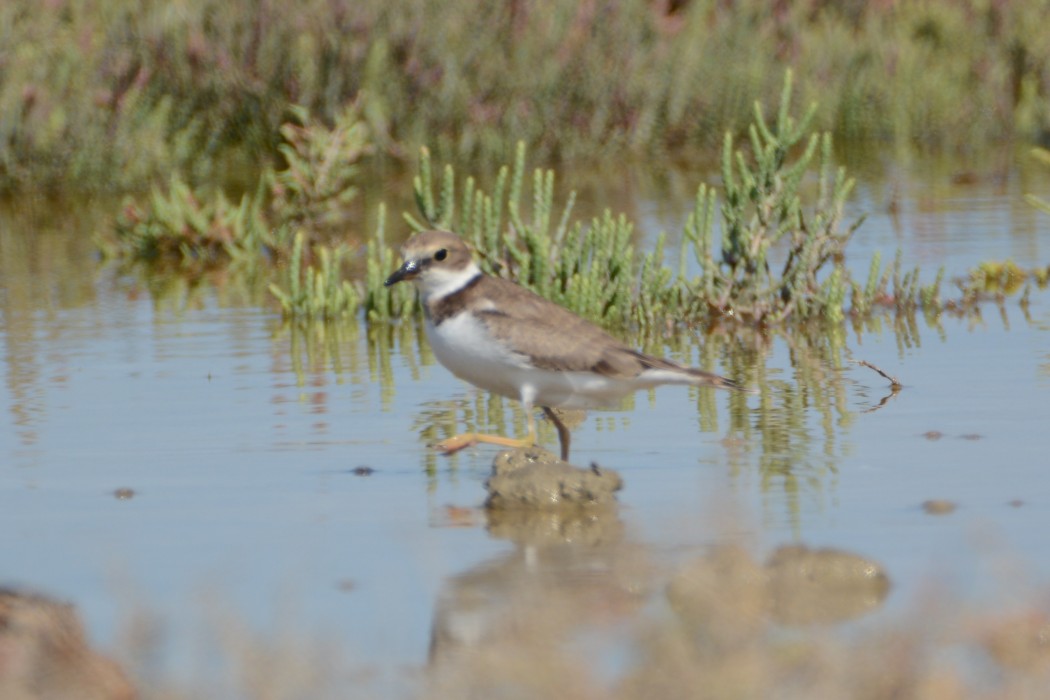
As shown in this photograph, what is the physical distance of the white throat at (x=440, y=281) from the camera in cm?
725

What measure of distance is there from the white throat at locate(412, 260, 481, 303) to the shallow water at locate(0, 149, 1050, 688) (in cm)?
62

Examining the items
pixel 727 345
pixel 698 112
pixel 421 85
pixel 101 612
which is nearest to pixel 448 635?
pixel 101 612

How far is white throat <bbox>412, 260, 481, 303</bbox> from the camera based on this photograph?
7.25 metres

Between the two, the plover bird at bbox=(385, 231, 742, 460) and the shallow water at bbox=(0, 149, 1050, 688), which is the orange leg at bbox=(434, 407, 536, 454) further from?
→ the shallow water at bbox=(0, 149, 1050, 688)

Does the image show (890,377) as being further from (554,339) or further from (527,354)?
(527,354)

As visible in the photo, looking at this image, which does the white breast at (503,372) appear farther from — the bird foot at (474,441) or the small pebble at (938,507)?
the small pebble at (938,507)

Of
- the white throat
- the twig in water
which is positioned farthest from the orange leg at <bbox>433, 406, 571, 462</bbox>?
the twig in water

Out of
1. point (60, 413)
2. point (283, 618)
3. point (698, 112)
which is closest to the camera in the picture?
Answer: point (283, 618)

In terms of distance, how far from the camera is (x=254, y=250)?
13352mm

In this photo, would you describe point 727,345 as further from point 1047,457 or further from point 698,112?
point 698,112

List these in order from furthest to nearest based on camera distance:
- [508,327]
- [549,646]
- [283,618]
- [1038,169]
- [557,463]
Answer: [1038,169] → [508,327] → [557,463] → [283,618] → [549,646]

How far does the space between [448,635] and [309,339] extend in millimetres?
5469

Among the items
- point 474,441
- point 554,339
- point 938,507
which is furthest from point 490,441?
point 938,507

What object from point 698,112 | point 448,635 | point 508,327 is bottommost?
point 448,635
